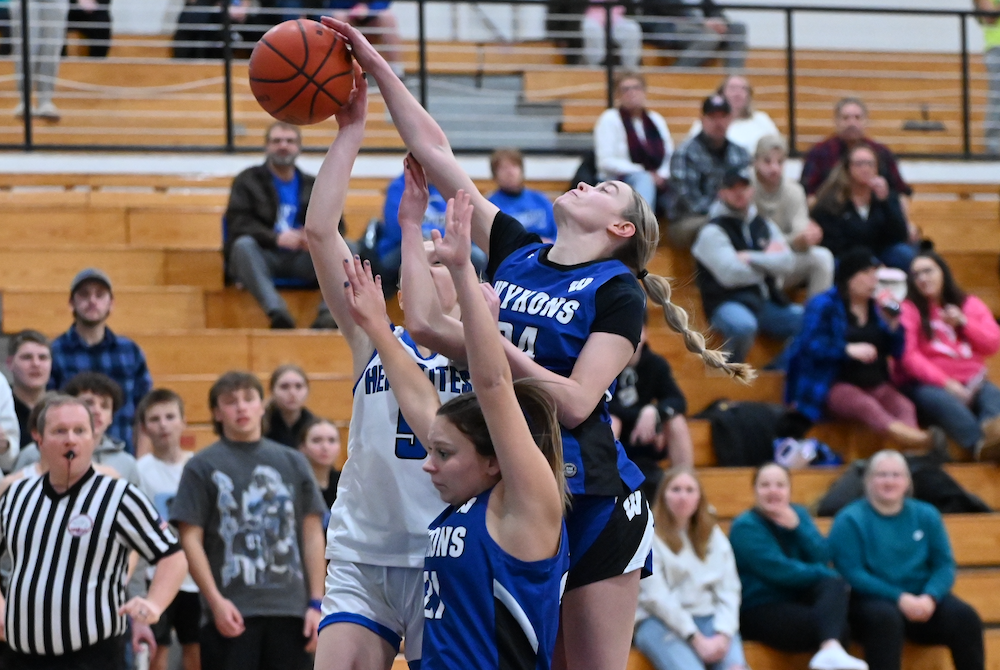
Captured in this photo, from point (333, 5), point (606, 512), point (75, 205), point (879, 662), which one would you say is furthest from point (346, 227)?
point (606, 512)

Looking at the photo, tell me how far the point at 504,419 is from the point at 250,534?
109 inches

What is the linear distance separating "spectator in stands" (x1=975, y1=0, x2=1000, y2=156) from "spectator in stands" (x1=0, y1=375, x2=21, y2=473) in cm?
765

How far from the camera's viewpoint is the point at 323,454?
6.06 meters

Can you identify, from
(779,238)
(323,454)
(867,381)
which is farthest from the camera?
(779,238)

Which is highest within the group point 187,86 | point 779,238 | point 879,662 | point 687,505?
point 187,86

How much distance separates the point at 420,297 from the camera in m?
3.10

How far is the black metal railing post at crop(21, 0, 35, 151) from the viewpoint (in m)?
8.70

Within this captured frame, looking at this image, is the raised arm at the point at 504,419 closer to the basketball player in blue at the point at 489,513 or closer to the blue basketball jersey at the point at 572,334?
the basketball player in blue at the point at 489,513

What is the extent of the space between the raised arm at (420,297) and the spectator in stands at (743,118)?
638 centimetres

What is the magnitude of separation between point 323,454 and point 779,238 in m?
3.40

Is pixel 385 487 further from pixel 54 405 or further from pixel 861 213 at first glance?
pixel 861 213

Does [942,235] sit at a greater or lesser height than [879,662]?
greater

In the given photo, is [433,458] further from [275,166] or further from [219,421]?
[275,166]

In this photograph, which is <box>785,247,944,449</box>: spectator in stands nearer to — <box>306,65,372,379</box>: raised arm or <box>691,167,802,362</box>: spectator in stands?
<box>691,167,802,362</box>: spectator in stands
